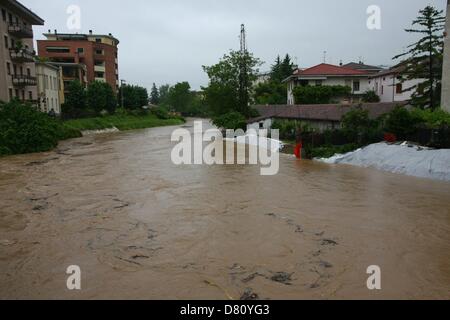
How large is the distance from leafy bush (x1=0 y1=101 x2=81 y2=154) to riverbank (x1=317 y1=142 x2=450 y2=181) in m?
21.4

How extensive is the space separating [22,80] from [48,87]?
439 inches

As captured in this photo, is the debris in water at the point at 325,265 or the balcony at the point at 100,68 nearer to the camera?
the debris in water at the point at 325,265

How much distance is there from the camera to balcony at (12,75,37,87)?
120ft

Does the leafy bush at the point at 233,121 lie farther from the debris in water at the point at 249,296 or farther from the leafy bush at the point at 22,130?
the debris in water at the point at 249,296

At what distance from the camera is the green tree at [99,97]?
53.5 metres

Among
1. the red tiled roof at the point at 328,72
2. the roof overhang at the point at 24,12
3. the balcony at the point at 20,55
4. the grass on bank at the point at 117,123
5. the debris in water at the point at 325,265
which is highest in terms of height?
the roof overhang at the point at 24,12

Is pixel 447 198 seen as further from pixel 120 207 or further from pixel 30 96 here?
pixel 30 96

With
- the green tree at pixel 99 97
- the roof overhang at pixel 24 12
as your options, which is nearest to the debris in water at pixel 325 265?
the roof overhang at pixel 24 12

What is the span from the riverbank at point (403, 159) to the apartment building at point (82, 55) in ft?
178

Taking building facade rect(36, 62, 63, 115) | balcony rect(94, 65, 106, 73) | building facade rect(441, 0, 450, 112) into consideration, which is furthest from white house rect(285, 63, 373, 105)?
balcony rect(94, 65, 106, 73)

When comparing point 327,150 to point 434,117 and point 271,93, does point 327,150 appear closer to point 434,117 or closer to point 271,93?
point 434,117
